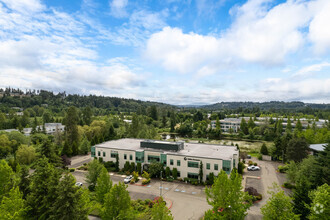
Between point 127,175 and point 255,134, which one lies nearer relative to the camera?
point 127,175

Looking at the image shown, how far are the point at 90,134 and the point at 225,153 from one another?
51387 millimetres

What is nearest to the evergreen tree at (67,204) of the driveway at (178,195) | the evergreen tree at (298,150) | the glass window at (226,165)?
the driveway at (178,195)

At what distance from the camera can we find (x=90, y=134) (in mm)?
72812

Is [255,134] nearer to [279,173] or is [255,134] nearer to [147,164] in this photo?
[279,173]

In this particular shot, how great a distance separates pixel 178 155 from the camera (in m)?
39.3

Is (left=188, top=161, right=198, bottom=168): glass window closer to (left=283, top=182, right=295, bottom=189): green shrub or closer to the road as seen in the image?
the road

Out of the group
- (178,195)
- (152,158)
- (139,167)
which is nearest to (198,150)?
(152,158)

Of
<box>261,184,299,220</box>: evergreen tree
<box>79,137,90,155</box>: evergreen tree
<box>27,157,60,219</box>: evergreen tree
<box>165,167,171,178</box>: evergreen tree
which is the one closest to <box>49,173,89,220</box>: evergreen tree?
<box>27,157,60,219</box>: evergreen tree

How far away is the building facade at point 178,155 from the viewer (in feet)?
122

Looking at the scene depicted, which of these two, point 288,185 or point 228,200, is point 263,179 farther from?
point 228,200

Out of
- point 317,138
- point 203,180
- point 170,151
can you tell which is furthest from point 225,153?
point 317,138

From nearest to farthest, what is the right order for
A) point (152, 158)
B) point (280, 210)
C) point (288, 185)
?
point (280, 210)
point (288, 185)
point (152, 158)

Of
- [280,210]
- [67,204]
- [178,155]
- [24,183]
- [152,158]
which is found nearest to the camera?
[280,210]

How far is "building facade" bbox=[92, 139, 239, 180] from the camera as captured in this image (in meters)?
37.1
